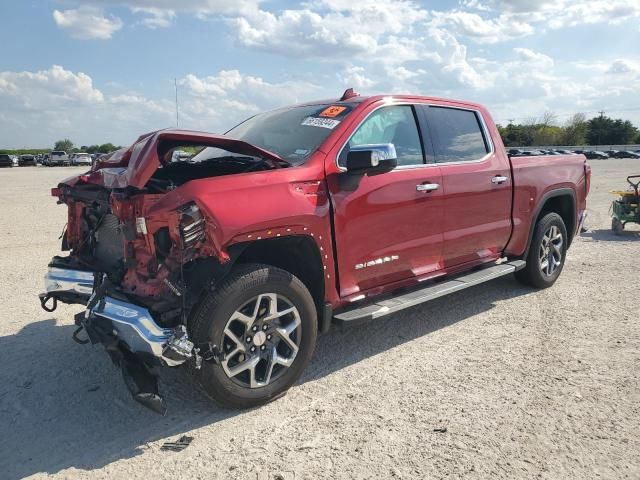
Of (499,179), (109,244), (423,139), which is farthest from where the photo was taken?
(499,179)

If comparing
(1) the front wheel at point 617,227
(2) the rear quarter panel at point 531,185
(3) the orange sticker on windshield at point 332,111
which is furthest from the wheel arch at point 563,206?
(1) the front wheel at point 617,227

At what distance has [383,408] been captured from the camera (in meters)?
3.42

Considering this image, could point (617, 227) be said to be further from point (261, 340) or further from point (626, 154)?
point (626, 154)

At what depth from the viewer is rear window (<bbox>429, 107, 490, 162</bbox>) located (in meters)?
4.76

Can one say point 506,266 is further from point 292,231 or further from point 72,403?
point 72,403

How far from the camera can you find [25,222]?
10.9m

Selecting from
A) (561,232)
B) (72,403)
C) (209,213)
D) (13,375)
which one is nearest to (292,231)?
(209,213)

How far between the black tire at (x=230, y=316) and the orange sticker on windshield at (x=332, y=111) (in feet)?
4.86

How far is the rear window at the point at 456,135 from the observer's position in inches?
187

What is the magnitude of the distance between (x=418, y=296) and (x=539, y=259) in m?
2.36

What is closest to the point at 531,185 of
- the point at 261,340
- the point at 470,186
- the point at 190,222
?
the point at 470,186

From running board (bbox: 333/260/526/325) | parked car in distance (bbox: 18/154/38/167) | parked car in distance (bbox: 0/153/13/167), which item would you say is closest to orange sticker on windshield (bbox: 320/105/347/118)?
running board (bbox: 333/260/526/325)

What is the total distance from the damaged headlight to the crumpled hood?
0.34 meters

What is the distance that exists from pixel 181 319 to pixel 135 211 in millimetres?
754
